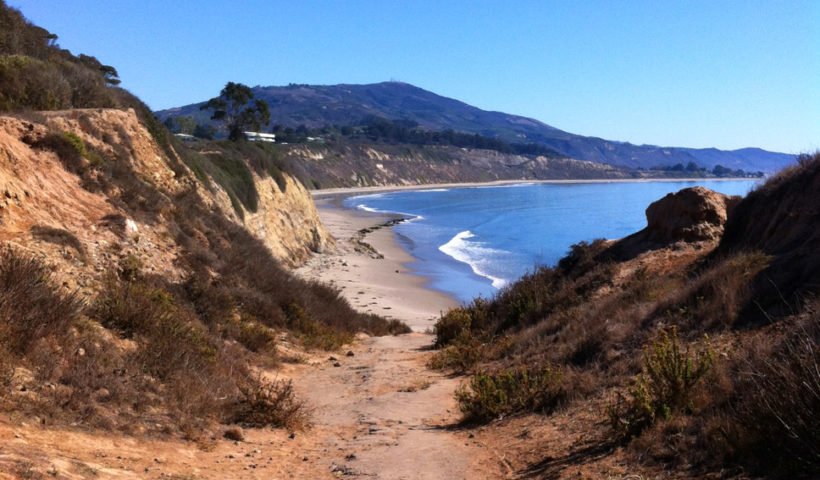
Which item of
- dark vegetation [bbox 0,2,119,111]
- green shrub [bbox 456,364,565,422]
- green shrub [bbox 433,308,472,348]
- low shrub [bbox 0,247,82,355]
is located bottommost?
green shrub [bbox 433,308,472,348]

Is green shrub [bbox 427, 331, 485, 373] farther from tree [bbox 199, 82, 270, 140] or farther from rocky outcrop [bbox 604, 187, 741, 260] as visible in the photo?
tree [bbox 199, 82, 270, 140]

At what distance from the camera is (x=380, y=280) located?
31.4 m

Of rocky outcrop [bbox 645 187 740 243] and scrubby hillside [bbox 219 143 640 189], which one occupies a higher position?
scrubby hillside [bbox 219 143 640 189]

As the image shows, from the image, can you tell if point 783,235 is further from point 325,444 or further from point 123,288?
point 123,288

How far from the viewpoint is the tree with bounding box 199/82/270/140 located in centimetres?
5784

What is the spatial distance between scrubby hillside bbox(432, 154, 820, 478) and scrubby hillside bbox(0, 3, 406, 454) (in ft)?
10.7

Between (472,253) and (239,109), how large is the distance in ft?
94.8

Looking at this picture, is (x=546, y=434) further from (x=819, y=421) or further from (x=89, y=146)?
(x=89, y=146)

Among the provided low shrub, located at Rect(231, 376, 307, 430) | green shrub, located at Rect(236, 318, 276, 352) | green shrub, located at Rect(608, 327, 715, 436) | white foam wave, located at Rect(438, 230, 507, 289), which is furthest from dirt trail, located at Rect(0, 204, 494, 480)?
white foam wave, located at Rect(438, 230, 507, 289)

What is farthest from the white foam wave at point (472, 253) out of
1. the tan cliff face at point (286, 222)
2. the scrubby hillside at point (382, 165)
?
the scrubby hillside at point (382, 165)

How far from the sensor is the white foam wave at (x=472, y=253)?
37397 mm

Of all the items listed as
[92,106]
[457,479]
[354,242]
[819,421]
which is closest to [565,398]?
[457,479]

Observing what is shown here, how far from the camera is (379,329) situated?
19562mm

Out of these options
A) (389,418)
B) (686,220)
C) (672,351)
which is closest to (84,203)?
(389,418)
